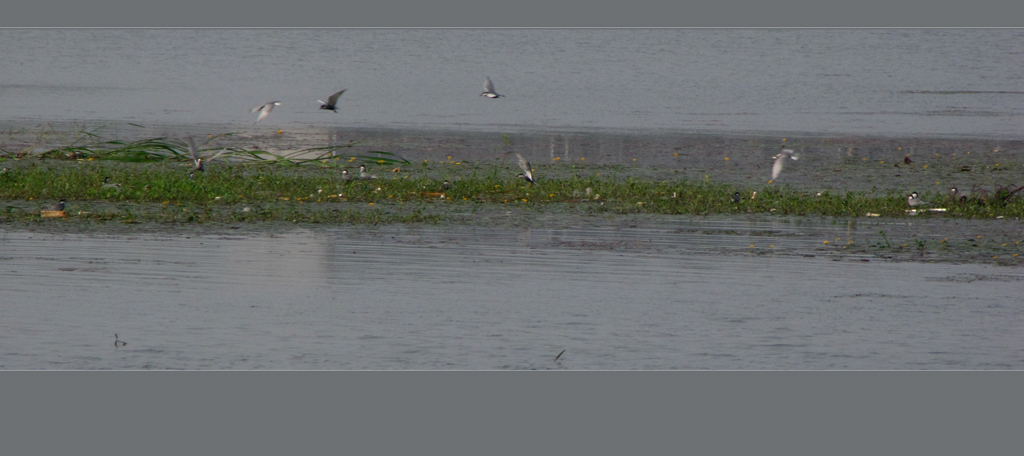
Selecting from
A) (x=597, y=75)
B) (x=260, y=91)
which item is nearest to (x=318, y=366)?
(x=260, y=91)

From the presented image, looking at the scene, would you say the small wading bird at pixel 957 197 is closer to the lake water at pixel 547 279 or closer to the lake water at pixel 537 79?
the lake water at pixel 547 279

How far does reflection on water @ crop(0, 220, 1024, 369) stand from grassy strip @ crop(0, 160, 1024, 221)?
1803 millimetres

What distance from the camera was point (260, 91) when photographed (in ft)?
99.8

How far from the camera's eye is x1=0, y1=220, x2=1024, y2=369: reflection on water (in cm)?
696

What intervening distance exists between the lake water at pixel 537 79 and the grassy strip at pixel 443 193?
817cm

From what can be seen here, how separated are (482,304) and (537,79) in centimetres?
2659

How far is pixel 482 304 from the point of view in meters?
8.12

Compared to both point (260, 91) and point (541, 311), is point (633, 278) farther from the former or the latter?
point (260, 91)

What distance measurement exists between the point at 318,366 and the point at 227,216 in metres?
5.10

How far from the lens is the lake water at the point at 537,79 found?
77.9ft

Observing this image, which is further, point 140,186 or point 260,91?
point 260,91

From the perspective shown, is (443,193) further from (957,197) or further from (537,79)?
(537,79)

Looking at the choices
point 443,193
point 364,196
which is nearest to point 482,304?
point 364,196

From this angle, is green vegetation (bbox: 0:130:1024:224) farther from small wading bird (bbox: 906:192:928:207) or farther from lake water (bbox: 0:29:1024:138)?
lake water (bbox: 0:29:1024:138)
